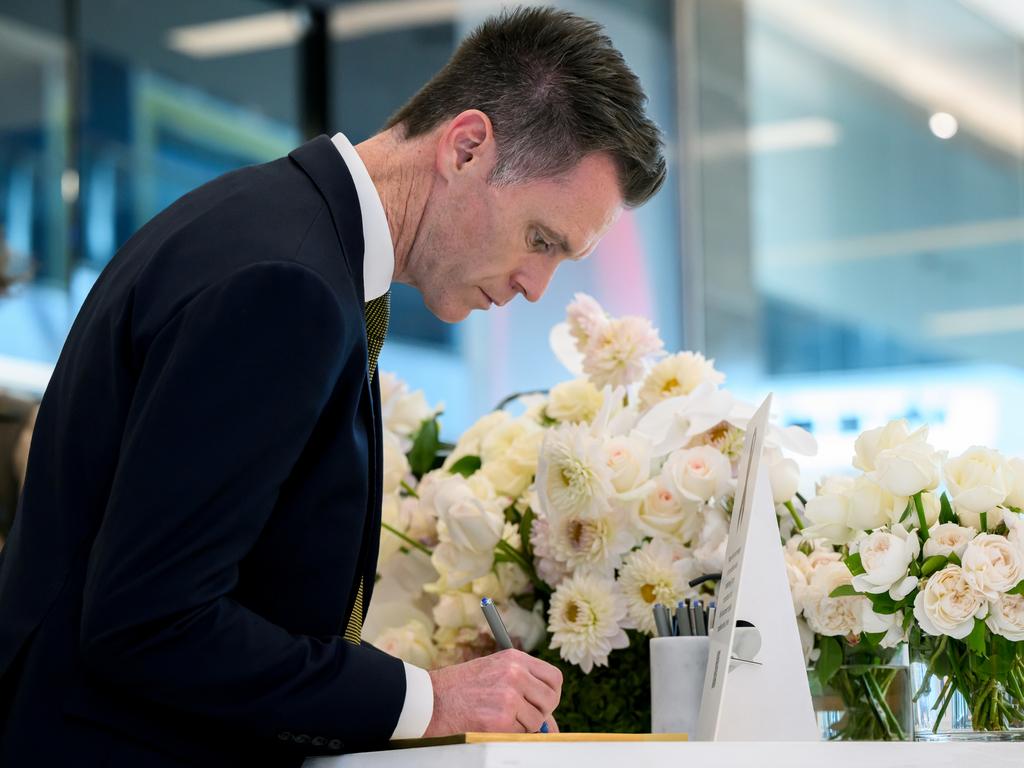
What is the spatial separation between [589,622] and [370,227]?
417 mm

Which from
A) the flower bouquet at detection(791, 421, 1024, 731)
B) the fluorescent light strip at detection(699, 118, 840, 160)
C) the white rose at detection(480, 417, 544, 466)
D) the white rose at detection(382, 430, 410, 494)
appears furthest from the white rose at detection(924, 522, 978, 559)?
the fluorescent light strip at detection(699, 118, 840, 160)

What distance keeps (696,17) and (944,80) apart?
3.34 feet

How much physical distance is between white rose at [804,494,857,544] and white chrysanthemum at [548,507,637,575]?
0.60ft

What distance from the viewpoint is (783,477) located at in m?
1.24

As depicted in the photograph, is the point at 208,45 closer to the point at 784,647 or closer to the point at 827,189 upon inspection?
the point at 827,189

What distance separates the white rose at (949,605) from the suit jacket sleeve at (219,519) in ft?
1.41

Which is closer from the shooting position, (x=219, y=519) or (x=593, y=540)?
(x=219, y=519)

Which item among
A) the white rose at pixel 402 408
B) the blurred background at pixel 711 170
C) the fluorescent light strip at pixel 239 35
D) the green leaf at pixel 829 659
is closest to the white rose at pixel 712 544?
the green leaf at pixel 829 659

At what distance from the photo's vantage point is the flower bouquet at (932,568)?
1066mm

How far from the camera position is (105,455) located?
0.95m

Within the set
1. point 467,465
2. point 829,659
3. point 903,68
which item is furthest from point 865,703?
point 903,68

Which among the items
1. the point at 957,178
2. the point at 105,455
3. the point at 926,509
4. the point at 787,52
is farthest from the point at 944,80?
the point at 105,455

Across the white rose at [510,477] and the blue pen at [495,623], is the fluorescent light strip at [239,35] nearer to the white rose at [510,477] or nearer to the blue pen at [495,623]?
the white rose at [510,477]

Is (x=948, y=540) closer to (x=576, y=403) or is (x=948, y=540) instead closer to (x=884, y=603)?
(x=884, y=603)
